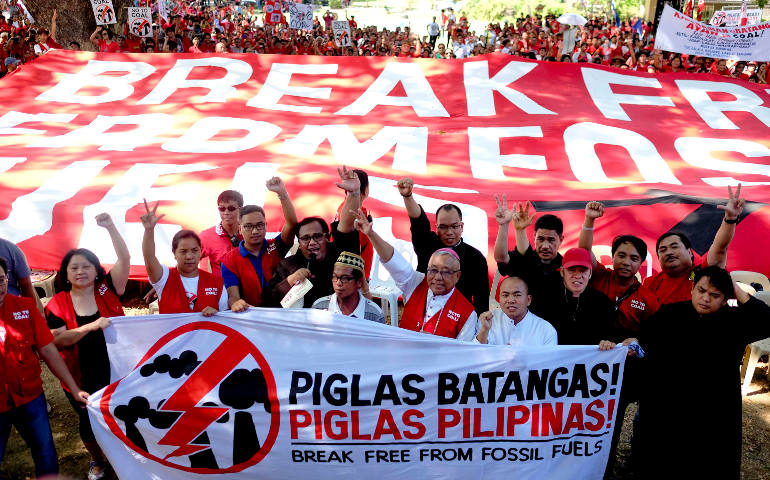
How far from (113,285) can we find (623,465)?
3.11m

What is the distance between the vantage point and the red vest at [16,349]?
10.1 ft

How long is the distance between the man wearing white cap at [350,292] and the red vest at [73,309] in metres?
1.13

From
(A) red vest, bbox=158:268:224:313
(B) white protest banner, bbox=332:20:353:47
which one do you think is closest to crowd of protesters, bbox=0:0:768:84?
(B) white protest banner, bbox=332:20:353:47

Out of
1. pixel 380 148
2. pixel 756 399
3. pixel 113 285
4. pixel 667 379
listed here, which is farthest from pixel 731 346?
pixel 380 148

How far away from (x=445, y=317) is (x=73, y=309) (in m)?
1.95

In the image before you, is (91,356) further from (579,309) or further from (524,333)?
(579,309)

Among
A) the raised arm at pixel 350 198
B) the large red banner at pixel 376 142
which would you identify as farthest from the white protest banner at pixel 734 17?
the raised arm at pixel 350 198

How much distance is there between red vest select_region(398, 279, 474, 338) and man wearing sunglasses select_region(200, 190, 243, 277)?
150 centimetres

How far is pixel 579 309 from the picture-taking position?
11.8 ft

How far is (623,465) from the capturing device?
3.90 meters

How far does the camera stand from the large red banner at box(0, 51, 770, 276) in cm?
564

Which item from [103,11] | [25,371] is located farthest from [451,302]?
[103,11]

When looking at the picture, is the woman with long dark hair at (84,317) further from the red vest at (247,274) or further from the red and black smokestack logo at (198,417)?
the red vest at (247,274)

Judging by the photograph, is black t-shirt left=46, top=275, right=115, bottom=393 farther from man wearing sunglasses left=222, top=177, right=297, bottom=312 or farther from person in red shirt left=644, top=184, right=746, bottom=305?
person in red shirt left=644, top=184, right=746, bottom=305
